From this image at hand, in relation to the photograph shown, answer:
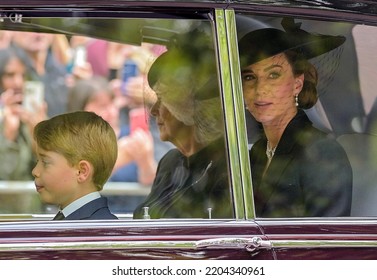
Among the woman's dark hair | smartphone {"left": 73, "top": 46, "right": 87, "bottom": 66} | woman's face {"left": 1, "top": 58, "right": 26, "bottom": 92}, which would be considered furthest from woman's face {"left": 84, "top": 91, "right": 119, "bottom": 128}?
the woman's dark hair

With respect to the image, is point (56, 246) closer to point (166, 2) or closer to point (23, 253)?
point (23, 253)

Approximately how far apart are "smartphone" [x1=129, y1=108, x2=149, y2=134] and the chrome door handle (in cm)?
65

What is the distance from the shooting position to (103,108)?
4023mm

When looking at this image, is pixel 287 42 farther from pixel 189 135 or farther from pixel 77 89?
pixel 77 89

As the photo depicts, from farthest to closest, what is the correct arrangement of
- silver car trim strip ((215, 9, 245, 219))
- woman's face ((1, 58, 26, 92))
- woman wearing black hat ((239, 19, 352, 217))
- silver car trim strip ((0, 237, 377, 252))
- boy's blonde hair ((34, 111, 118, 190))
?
woman's face ((1, 58, 26, 92)) → boy's blonde hair ((34, 111, 118, 190)) → woman wearing black hat ((239, 19, 352, 217)) → silver car trim strip ((215, 9, 245, 219)) → silver car trim strip ((0, 237, 377, 252))

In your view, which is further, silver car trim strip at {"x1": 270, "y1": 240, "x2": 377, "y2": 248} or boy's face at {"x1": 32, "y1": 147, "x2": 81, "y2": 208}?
boy's face at {"x1": 32, "y1": 147, "x2": 81, "y2": 208}

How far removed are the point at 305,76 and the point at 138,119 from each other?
61 cm

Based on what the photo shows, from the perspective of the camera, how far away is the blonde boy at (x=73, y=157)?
3871 millimetres

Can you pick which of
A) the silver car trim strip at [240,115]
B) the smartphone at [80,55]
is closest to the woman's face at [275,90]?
the silver car trim strip at [240,115]

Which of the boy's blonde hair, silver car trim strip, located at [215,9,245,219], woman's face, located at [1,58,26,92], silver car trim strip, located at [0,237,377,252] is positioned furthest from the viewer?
woman's face, located at [1,58,26,92]

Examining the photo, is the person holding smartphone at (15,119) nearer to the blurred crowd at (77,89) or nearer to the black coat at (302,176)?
the blurred crowd at (77,89)

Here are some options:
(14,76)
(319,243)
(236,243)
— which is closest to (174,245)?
(236,243)

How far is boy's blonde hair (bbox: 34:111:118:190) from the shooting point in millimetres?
3896

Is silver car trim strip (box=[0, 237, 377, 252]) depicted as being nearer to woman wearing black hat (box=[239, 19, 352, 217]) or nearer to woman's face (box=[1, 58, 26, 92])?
woman wearing black hat (box=[239, 19, 352, 217])
